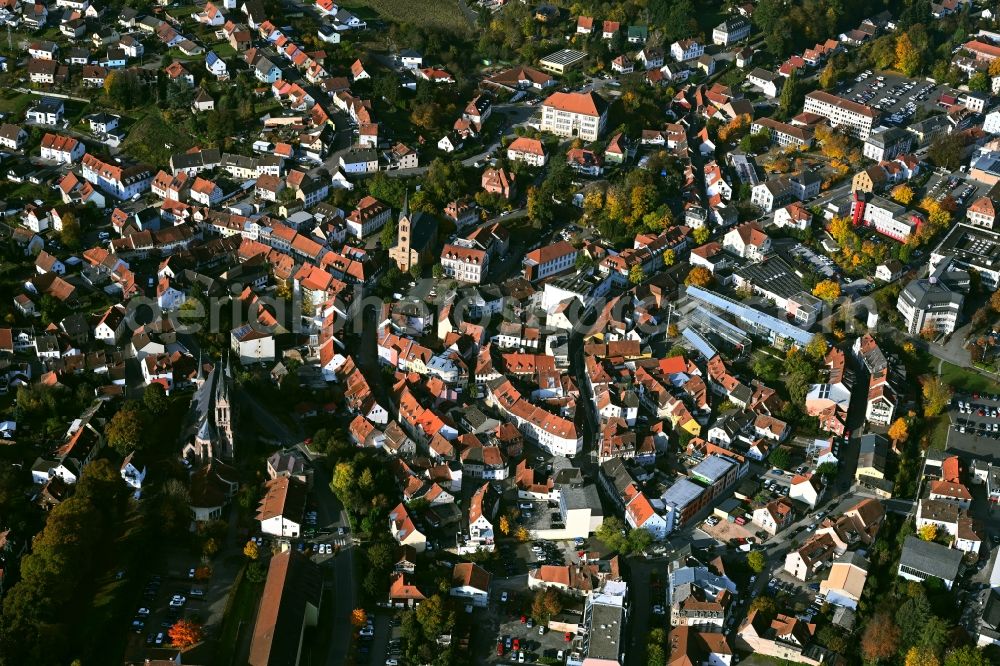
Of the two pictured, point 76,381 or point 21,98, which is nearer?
point 76,381

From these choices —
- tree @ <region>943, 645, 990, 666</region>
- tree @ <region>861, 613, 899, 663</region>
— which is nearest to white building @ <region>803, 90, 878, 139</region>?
tree @ <region>861, 613, 899, 663</region>

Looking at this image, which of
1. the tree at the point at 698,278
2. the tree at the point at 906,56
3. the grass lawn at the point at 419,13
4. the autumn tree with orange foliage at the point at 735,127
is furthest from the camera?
the grass lawn at the point at 419,13

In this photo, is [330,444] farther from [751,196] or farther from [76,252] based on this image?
[751,196]

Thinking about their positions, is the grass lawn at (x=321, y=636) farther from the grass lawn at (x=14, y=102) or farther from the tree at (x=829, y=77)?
the tree at (x=829, y=77)

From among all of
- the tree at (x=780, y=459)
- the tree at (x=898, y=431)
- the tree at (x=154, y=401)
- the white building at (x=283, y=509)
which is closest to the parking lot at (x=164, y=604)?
the white building at (x=283, y=509)

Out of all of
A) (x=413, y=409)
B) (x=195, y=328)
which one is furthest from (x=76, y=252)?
(x=413, y=409)

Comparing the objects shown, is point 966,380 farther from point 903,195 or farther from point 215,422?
point 215,422

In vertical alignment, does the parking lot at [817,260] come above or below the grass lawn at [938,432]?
above
